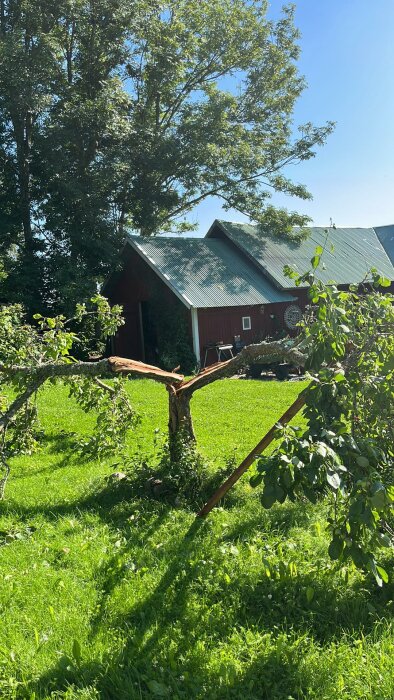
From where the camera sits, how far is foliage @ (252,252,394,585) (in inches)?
106

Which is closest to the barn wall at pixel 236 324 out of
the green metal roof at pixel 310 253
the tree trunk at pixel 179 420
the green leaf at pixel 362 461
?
the green metal roof at pixel 310 253

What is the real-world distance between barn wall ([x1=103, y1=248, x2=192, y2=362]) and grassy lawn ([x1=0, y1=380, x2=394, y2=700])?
15.7 metres

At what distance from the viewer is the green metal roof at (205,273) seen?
769 inches

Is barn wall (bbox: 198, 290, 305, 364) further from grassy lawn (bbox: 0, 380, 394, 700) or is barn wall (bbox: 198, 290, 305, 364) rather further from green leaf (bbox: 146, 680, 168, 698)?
green leaf (bbox: 146, 680, 168, 698)

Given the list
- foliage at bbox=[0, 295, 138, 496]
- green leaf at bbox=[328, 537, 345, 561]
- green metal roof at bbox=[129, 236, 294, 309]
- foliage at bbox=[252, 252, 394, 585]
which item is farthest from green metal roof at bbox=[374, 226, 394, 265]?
green leaf at bbox=[328, 537, 345, 561]

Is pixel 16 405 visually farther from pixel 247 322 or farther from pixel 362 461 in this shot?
pixel 247 322

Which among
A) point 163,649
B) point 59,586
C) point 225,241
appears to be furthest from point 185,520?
point 225,241

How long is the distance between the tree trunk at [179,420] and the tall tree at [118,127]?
594 inches

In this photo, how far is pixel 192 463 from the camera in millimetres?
5523

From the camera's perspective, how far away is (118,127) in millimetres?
23312

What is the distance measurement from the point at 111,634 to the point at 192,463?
2343 millimetres

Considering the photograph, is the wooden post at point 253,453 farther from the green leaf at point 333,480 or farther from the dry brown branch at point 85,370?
the dry brown branch at point 85,370

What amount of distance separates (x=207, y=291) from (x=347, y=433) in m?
16.9

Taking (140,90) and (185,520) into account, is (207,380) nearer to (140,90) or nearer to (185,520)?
(185,520)
